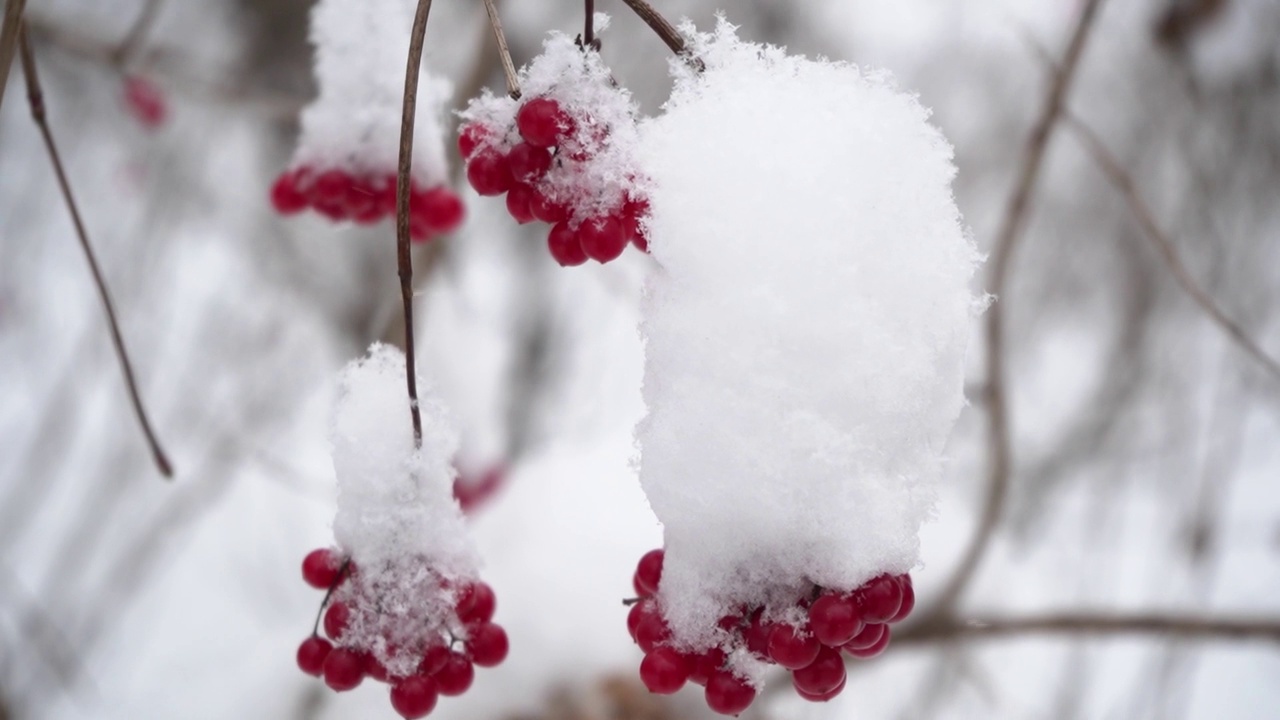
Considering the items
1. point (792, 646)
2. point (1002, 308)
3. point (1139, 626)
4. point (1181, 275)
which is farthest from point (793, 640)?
point (1139, 626)

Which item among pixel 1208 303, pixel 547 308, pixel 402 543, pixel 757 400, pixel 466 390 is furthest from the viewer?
pixel 547 308

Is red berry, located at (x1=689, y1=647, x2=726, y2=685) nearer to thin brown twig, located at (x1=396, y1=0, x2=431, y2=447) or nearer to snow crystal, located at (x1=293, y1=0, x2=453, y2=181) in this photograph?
thin brown twig, located at (x1=396, y1=0, x2=431, y2=447)

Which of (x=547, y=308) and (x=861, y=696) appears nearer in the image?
(x=861, y=696)

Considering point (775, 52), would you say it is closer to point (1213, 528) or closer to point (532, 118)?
point (532, 118)

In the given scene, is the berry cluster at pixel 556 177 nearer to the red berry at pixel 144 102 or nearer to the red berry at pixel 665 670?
the red berry at pixel 665 670

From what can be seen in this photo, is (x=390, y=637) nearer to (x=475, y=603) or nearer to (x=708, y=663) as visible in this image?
(x=475, y=603)

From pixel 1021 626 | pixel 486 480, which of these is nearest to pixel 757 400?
pixel 1021 626

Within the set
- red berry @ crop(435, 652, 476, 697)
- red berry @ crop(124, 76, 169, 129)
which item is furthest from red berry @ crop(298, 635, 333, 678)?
red berry @ crop(124, 76, 169, 129)
